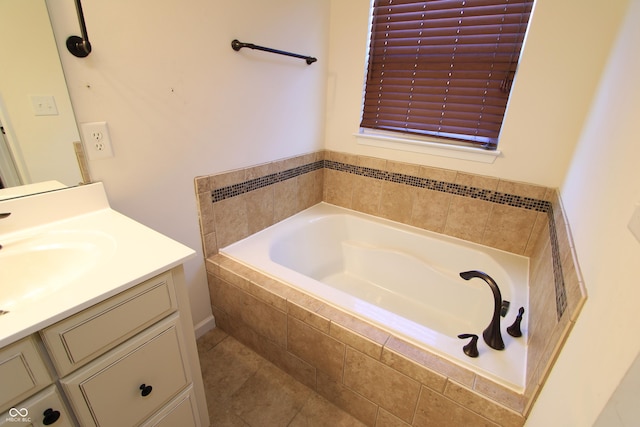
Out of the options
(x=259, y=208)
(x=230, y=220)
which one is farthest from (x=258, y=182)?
(x=230, y=220)

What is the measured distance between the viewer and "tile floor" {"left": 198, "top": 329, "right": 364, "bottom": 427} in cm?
132

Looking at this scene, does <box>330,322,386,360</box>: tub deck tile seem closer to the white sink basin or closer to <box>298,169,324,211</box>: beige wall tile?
the white sink basin

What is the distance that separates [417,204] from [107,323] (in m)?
1.77

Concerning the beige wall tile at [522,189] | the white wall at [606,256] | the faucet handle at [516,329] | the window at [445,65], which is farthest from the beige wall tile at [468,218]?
the faucet handle at [516,329]

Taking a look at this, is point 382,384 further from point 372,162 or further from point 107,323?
point 372,162

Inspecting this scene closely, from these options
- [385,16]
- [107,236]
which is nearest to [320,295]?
[107,236]

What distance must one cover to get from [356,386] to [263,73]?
1604 mm

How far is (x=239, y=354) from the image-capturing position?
163 centimetres

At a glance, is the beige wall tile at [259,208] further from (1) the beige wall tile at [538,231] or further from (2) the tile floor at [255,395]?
(1) the beige wall tile at [538,231]

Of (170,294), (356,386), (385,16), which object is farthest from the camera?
(385,16)

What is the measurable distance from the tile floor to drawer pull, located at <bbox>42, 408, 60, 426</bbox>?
0.76 m

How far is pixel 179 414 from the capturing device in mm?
1031

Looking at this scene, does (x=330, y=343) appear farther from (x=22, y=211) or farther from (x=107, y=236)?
(x=22, y=211)

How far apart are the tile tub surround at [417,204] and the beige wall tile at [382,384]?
260 millimetres
